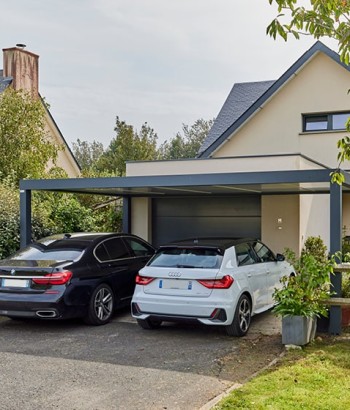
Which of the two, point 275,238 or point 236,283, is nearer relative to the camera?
point 236,283

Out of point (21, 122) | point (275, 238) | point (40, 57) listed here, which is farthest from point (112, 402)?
point (40, 57)

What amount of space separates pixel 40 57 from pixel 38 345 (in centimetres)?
2127

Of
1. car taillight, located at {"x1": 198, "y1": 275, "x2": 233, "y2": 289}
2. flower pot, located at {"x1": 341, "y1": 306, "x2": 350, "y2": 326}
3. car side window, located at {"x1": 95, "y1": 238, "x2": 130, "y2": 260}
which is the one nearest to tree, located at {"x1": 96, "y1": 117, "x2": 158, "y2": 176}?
car side window, located at {"x1": 95, "y1": 238, "x2": 130, "y2": 260}

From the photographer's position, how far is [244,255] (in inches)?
319

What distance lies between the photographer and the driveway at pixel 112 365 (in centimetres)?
504

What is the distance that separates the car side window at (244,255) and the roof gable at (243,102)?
Result: 784 cm

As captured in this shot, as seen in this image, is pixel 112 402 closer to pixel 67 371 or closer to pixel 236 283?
pixel 67 371

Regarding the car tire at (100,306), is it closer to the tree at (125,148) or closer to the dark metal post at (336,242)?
the dark metal post at (336,242)

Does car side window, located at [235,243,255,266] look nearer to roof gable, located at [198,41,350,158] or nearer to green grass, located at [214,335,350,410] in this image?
green grass, located at [214,335,350,410]

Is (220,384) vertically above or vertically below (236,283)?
below

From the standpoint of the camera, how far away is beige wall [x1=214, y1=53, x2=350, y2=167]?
1612cm

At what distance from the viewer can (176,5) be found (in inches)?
275

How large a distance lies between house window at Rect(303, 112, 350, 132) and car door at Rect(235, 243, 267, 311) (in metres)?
9.20

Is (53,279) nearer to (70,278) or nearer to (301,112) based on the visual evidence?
(70,278)
